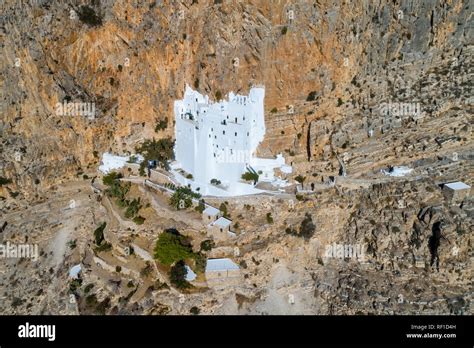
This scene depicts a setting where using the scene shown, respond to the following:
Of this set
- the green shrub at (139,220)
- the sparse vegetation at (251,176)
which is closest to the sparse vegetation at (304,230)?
the sparse vegetation at (251,176)

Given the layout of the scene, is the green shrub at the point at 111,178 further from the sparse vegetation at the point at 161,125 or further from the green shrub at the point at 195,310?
the green shrub at the point at 195,310

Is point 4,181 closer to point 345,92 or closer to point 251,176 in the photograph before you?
point 251,176

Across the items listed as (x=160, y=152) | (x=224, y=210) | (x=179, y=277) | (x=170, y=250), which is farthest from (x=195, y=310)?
(x=160, y=152)

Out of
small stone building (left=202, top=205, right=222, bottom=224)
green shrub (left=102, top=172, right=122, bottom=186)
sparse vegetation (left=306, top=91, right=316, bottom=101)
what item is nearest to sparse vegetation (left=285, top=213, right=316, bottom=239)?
small stone building (left=202, top=205, right=222, bottom=224)

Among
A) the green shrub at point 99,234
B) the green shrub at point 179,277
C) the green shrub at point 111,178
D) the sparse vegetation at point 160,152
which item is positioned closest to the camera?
the green shrub at point 179,277

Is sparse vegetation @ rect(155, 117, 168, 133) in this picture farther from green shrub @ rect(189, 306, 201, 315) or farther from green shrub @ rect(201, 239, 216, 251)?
green shrub @ rect(189, 306, 201, 315)
